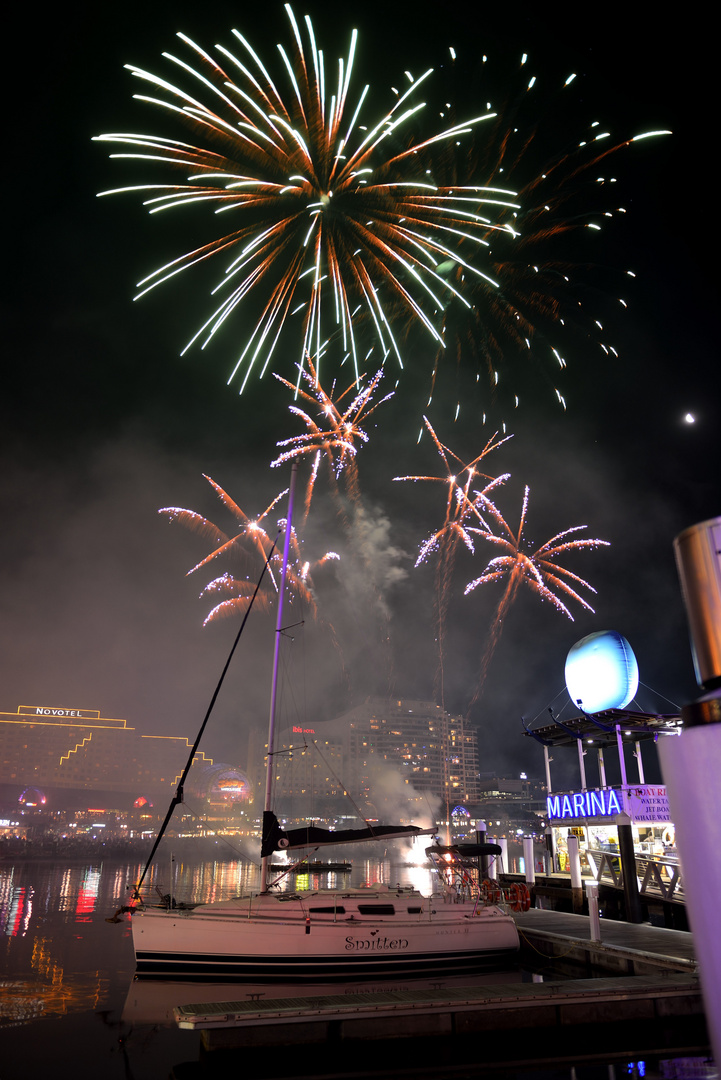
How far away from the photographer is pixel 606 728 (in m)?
34.2

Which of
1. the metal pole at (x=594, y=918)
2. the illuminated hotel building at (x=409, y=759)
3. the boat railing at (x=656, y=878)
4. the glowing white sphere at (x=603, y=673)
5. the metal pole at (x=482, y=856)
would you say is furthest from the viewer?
the illuminated hotel building at (x=409, y=759)

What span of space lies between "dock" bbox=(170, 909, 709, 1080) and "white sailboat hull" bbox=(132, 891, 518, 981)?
6.19 m

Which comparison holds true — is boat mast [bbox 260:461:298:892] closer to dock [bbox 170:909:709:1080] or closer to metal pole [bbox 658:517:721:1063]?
dock [bbox 170:909:709:1080]

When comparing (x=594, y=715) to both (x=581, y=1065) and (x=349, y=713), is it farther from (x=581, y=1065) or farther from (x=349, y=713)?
(x=349, y=713)

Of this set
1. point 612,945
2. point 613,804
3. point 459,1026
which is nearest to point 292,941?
point 459,1026

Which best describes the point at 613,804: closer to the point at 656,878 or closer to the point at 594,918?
the point at 656,878

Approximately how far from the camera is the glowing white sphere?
34.9 meters

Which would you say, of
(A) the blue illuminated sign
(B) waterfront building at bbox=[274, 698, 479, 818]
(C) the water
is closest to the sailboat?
(C) the water

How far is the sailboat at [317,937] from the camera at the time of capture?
19172mm

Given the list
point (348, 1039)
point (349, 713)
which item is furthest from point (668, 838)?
point (349, 713)

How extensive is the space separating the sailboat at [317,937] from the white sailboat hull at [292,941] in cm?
3

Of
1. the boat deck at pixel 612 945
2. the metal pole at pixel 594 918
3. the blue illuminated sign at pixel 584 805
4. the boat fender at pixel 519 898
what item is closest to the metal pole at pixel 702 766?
the boat deck at pixel 612 945

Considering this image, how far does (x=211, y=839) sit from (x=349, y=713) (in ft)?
188

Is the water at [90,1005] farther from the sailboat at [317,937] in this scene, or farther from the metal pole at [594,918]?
the metal pole at [594,918]
